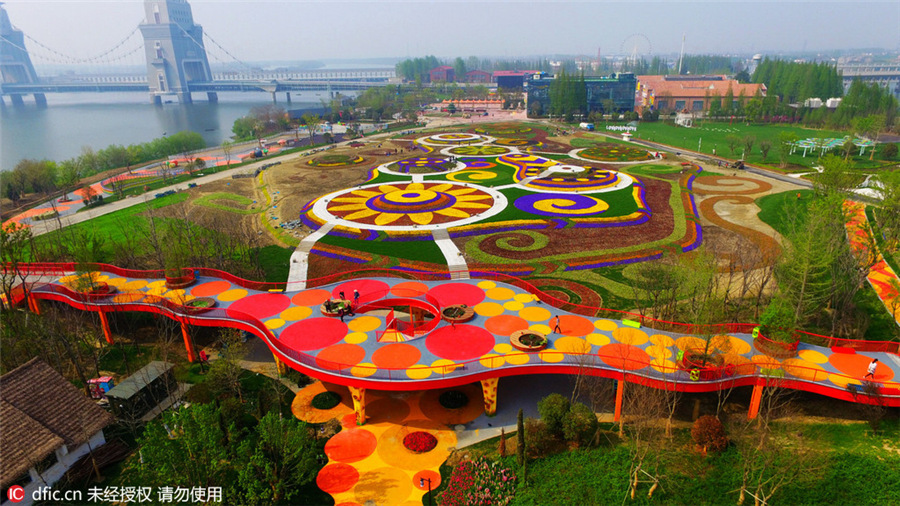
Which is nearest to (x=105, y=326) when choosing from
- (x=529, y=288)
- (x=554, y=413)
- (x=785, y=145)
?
(x=529, y=288)

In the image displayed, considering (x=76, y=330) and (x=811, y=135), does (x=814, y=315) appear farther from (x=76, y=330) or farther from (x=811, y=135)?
(x=811, y=135)

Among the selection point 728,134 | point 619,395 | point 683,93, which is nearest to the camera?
point 619,395

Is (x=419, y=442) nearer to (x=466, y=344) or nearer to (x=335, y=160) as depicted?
(x=466, y=344)

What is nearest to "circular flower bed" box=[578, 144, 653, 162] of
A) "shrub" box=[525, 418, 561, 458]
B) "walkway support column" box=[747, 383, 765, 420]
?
"walkway support column" box=[747, 383, 765, 420]

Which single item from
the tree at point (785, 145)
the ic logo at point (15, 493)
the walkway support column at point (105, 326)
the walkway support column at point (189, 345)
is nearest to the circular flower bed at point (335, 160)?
the walkway support column at point (105, 326)

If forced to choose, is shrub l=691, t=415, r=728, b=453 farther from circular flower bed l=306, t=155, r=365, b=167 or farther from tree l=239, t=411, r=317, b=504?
circular flower bed l=306, t=155, r=365, b=167

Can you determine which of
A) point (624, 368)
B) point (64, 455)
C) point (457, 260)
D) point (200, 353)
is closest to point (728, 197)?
point (457, 260)
